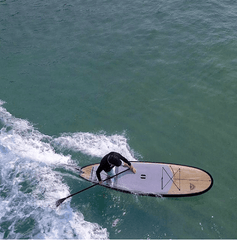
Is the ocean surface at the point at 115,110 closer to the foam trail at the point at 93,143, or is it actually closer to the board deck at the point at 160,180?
the foam trail at the point at 93,143

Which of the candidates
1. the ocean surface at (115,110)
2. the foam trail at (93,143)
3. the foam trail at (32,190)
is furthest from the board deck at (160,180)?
the foam trail at (32,190)

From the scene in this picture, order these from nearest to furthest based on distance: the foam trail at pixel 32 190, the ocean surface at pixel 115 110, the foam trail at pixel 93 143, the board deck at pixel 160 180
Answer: the foam trail at pixel 32 190
the ocean surface at pixel 115 110
the board deck at pixel 160 180
the foam trail at pixel 93 143

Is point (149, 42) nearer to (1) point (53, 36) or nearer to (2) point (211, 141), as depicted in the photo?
(1) point (53, 36)

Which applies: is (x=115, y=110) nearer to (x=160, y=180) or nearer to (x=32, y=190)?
(x=160, y=180)

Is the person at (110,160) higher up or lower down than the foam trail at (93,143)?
higher up

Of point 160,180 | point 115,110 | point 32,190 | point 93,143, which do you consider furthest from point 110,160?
point 115,110

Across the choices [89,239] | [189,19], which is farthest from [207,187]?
[189,19]
